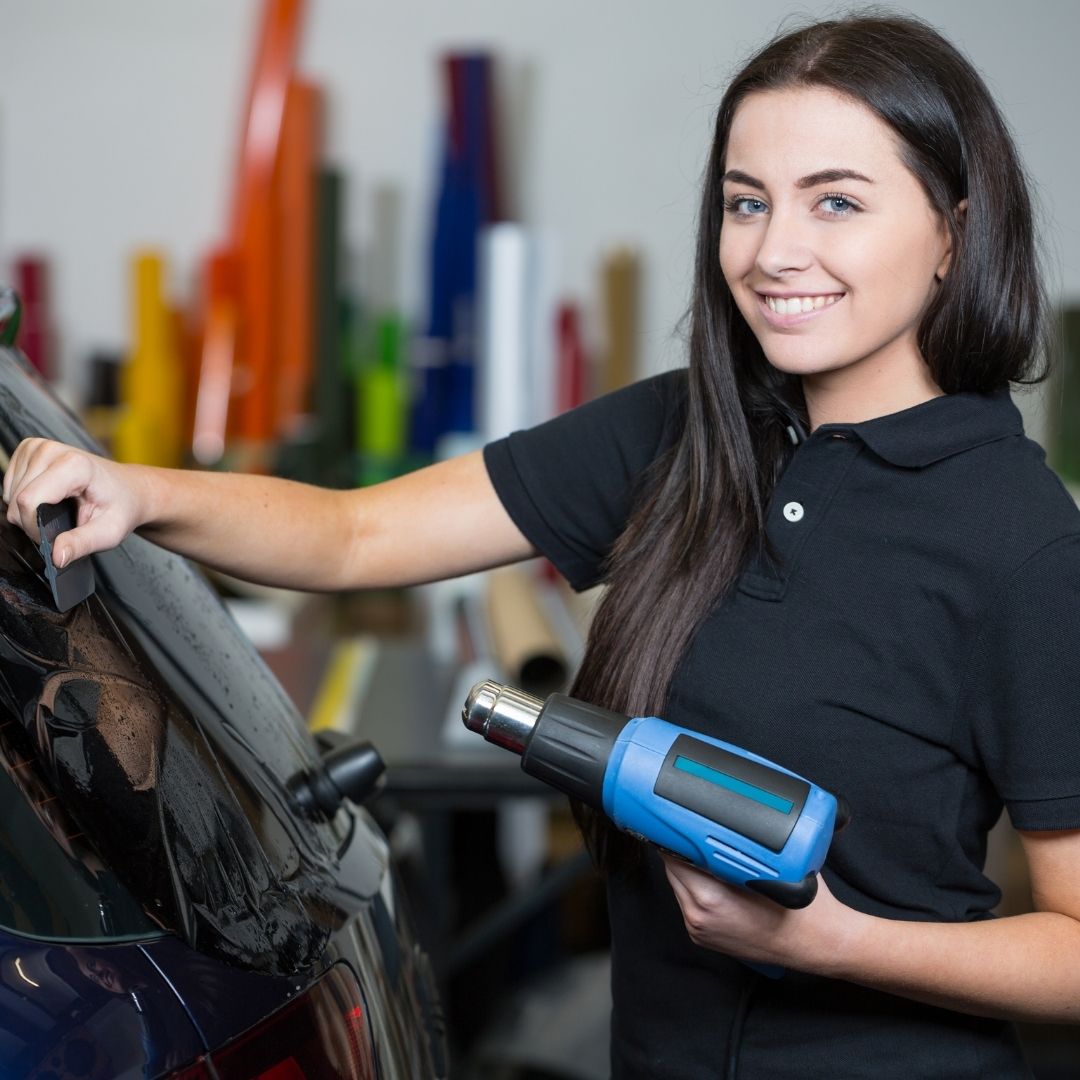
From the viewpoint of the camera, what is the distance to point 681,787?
1.02 m

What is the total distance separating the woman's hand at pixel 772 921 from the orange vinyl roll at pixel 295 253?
110 inches

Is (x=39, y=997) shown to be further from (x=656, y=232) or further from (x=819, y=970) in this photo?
(x=656, y=232)

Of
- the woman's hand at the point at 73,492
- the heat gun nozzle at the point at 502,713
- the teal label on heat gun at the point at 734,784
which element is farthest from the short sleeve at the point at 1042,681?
the woman's hand at the point at 73,492

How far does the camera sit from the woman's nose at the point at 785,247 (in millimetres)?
1155

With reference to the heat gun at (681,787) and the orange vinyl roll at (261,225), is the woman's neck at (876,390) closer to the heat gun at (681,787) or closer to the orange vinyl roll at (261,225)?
the heat gun at (681,787)

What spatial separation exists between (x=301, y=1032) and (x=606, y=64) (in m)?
3.37

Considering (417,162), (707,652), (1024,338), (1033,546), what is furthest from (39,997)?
(417,162)

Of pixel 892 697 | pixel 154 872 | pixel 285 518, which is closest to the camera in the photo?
pixel 154 872

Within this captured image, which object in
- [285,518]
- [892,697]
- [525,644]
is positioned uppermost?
[285,518]

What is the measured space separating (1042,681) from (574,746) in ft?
1.16

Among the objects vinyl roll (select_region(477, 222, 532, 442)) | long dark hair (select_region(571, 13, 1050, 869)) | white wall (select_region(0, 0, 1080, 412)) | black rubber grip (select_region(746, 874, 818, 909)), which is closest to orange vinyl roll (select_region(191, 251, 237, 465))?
white wall (select_region(0, 0, 1080, 412))

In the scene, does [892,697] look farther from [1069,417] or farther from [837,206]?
[1069,417]

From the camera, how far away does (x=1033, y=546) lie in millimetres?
1112

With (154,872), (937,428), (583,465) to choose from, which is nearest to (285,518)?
(583,465)
